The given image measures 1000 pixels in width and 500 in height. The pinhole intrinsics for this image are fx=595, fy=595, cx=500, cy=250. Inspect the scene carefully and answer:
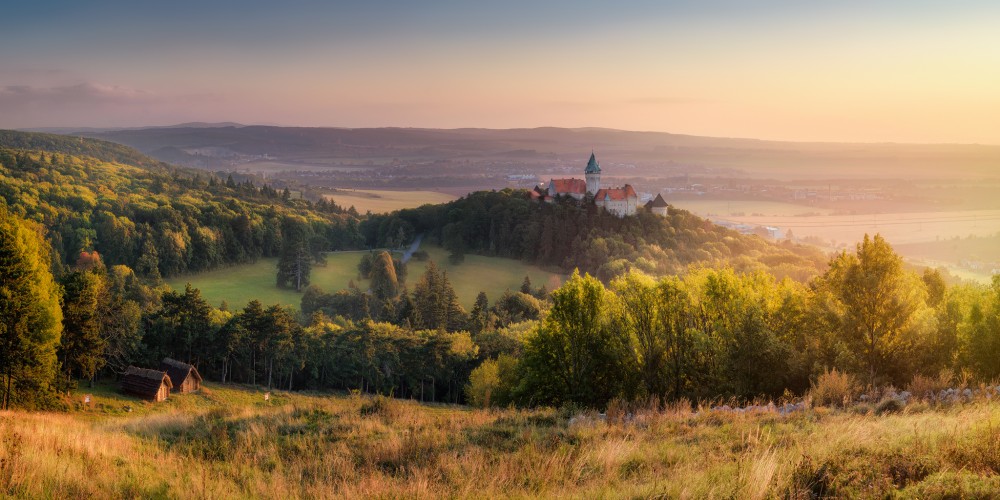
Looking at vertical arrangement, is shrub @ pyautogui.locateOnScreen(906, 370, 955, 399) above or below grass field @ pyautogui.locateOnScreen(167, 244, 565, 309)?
above

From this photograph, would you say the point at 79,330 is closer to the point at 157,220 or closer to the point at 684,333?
the point at 684,333

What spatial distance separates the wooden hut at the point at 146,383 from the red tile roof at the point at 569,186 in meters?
73.8

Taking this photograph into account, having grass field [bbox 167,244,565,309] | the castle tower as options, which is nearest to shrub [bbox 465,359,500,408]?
grass field [bbox 167,244,565,309]

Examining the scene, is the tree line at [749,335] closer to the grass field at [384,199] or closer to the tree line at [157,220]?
the tree line at [157,220]

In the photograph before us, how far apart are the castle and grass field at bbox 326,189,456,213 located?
2419 cm

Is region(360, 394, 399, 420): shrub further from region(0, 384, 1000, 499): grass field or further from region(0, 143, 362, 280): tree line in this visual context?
region(0, 143, 362, 280): tree line

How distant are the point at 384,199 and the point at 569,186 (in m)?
53.2

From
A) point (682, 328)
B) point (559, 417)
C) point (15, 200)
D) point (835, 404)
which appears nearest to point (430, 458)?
point (559, 417)

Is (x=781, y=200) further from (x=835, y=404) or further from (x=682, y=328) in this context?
(x=835, y=404)

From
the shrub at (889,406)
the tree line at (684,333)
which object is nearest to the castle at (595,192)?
the tree line at (684,333)

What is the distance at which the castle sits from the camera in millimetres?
93188

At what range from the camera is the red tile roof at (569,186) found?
97.6 m

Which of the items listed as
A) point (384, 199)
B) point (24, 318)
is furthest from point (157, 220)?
point (24, 318)

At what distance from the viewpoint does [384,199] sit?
448 feet
